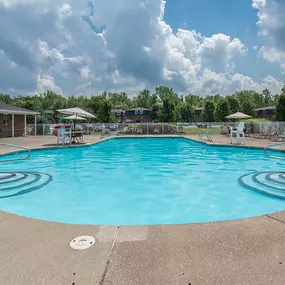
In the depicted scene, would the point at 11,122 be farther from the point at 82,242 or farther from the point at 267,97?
the point at 267,97

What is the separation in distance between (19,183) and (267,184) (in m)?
5.62

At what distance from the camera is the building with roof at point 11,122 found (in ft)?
63.6

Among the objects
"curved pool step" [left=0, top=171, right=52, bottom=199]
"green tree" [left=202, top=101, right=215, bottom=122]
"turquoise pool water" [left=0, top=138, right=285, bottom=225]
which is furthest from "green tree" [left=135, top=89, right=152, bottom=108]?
"curved pool step" [left=0, top=171, right=52, bottom=199]

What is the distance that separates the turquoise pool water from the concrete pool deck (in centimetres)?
183

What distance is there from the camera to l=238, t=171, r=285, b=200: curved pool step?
4974mm

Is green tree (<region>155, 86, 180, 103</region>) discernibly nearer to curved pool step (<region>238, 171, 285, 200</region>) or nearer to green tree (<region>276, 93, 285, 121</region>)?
green tree (<region>276, 93, 285, 121</region>)

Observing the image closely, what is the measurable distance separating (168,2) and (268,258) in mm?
13315

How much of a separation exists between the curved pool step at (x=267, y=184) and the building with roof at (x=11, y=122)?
18.0 m

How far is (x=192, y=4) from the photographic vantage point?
11.7m

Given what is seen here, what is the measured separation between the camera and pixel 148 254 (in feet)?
6.70

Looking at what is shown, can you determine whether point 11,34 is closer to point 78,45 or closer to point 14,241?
point 78,45

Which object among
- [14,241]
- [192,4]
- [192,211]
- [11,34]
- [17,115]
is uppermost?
[11,34]

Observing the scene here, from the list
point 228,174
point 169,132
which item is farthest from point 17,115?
point 228,174

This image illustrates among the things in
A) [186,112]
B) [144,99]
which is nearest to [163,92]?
[144,99]
